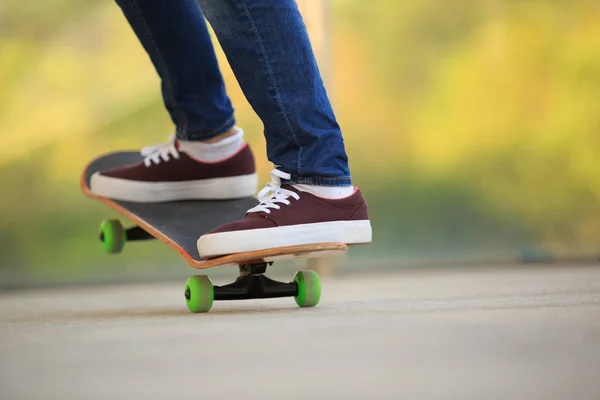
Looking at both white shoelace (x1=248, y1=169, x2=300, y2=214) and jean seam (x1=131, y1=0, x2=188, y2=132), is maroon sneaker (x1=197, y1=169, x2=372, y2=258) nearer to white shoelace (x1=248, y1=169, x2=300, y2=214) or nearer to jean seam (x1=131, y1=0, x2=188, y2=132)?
white shoelace (x1=248, y1=169, x2=300, y2=214)

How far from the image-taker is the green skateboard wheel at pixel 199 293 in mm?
1662

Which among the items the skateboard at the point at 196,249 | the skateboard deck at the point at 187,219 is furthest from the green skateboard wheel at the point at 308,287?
the skateboard deck at the point at 187,219

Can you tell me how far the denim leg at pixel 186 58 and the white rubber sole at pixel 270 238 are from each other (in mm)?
492

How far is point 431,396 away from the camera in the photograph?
2.58 ft

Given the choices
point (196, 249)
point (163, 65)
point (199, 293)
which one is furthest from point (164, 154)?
point (199, 293)

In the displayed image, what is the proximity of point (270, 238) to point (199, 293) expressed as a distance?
0.70 feet

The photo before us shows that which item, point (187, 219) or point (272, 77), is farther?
point (187, 219)

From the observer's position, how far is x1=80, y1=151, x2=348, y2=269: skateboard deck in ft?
5.22

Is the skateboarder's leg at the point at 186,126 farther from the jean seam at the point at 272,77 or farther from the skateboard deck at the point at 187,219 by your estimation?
the jean seam at the point at 272,77

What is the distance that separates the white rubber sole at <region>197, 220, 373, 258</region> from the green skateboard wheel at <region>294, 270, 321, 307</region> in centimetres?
17

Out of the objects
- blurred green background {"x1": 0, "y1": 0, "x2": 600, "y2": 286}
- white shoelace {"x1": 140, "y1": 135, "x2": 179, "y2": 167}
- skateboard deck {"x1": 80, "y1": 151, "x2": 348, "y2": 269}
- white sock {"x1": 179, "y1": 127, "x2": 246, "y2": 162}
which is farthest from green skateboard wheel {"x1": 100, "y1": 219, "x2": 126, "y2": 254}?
blurred green background {"x1": 0, "y1": 0, "x2": 600, "y2": 286}

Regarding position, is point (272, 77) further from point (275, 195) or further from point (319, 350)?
point (319, 350)

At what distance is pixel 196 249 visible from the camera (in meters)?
1.74

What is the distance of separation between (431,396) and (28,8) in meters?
2.73
